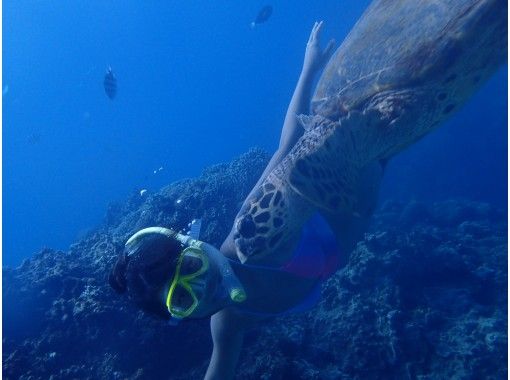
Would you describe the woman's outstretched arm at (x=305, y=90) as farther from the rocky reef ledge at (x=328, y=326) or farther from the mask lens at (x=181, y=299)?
the mask lens at (x=181, y=299)

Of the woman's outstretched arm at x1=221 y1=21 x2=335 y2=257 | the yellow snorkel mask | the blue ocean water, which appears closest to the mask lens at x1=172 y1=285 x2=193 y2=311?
the yellow snorkel mask

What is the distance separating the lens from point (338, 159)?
11.5 ft

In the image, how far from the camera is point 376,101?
10.9 feet

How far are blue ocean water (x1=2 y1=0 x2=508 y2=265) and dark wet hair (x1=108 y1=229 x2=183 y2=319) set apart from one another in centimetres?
4098

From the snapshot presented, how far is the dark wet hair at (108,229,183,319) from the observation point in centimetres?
205

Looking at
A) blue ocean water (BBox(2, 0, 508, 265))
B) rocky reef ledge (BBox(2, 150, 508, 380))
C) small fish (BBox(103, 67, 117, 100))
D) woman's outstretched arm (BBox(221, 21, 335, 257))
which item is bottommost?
rocky reef ledge (BBox(2, 150, 508, 380))

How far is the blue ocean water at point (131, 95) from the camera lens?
61.8 metres

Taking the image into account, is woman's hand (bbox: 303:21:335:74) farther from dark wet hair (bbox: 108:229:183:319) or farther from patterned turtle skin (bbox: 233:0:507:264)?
dark wet hair (bbox: 108:229:183:319)

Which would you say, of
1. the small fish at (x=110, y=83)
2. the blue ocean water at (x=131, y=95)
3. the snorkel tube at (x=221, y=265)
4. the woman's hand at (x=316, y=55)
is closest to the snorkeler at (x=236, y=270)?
the snorkel tube at (x=221, y=265)

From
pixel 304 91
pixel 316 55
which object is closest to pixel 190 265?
pixel 304 91

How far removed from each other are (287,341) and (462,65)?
12.2 feet

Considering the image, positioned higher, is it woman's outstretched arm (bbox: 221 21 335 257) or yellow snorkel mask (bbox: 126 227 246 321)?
woman's outstretched arm (bbox: 221 21 335 257)

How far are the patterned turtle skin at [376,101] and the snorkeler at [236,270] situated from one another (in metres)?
0.06

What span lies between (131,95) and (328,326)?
335ft
